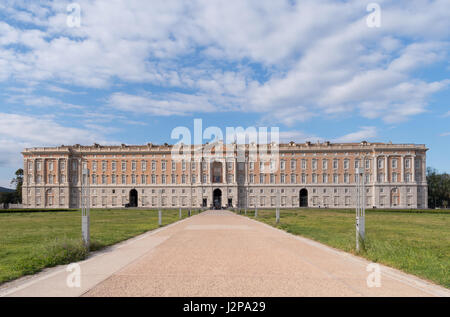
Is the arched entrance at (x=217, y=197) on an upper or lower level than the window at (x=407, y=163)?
lower

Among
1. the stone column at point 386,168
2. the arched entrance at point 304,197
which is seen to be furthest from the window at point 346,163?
the arched entrance at point 304,197

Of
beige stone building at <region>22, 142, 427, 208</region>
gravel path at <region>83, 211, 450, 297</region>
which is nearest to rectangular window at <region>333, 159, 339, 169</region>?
beige stone building at <region>22, 142, 427, 208</region>

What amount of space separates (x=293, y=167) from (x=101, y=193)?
46.2 meters

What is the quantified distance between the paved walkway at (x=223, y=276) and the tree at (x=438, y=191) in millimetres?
103651

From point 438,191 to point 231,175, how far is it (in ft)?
199

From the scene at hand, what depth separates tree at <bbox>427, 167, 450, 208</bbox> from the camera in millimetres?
102000

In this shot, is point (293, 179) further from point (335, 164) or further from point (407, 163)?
point (407, 163)

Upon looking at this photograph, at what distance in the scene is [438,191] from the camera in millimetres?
104312

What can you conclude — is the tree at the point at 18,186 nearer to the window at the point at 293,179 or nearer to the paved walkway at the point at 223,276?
the window at the point at 293,179

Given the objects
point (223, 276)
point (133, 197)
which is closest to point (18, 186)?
point (133, 197)

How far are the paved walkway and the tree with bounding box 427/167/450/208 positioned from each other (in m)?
104

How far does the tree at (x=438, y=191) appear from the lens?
335 ft
